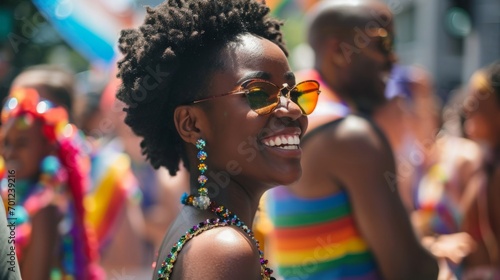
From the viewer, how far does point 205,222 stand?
1.97m

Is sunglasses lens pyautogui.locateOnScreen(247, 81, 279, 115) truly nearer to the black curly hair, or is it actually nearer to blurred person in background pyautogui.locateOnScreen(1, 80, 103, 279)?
the black curly hair

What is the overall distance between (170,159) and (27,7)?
28.2 ft

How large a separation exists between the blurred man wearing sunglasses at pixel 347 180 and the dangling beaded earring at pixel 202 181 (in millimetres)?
1067

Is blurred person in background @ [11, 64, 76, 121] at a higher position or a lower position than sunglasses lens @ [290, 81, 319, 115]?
higher

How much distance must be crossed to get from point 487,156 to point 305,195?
74.7 inches

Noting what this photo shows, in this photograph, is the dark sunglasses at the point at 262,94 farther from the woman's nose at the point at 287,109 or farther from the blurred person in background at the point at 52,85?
the blurred person in background at the point at 52,85

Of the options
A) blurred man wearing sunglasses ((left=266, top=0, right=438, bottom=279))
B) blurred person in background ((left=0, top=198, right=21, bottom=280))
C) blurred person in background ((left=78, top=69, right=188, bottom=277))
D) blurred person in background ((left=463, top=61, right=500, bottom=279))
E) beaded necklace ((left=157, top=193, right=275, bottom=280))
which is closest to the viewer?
blurred person in background ((left=0, top=198, right=21, bottom=280))

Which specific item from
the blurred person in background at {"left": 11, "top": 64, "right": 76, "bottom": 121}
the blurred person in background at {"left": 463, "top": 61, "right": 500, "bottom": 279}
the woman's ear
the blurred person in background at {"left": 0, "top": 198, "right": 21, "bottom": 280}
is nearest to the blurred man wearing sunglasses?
the woman's ear

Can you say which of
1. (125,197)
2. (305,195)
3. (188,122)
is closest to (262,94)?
(188,122)

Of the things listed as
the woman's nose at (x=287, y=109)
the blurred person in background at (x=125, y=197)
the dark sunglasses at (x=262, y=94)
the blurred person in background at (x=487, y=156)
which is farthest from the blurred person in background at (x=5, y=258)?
the blurred person in background at (x=487, y=156)

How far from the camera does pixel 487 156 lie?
464cm

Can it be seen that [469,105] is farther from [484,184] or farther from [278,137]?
[278,137]

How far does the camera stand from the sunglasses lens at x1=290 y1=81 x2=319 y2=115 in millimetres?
→ 2195

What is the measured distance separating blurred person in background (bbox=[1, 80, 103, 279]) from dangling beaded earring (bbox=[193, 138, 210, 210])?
4.45ft
